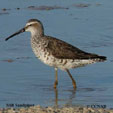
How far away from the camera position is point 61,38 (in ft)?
53.3

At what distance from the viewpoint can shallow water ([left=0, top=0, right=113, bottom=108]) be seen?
1160 cm

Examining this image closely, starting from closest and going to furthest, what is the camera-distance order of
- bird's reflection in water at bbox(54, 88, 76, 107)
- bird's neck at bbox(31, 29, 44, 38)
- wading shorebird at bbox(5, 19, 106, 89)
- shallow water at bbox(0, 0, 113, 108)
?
1. bird's reflection in water at bbox(54, 88, 76, 107)
2. shallow water at bbox(0, 0, 113, 108)
3. wading shorebird at bbox(5, 19, 106, 89)
4. bird's neck at bbox(31, 29, 44, 38)

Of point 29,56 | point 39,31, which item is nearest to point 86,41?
point 29,56

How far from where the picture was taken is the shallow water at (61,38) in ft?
38.1

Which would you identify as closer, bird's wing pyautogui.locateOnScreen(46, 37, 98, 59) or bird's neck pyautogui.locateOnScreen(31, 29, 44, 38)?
bird's wing pyautogui.locateOnScreen(46, 37, 98, 59)

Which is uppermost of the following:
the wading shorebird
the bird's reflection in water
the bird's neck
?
the bird's neck

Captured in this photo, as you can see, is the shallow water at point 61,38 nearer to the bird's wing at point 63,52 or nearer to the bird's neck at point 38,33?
the bird's wing at point 63,52

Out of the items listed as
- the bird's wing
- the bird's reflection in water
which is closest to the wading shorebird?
the bird's wing

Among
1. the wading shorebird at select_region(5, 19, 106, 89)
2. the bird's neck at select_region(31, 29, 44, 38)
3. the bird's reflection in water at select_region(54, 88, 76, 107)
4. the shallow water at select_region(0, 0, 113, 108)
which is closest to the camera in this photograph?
the bird's reflection in water at select_region(54, 88, 76, 107)

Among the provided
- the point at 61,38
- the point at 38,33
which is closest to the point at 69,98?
the point at 38,33

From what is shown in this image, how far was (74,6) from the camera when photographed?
65.3 feet

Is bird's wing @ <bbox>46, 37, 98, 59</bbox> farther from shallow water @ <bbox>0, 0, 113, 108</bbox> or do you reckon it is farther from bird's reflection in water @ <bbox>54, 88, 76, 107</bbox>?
bird's reflection in water @ <bbox>54, 88, 76, 107</bbox>

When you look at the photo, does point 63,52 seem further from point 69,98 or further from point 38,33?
point 69,98

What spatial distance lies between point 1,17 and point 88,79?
5859 mm
